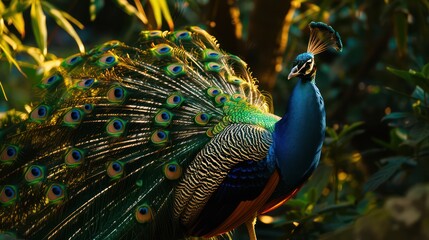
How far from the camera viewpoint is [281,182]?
3969 millimetres

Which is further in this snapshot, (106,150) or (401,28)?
(401,28)

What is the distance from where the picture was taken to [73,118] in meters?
4.16

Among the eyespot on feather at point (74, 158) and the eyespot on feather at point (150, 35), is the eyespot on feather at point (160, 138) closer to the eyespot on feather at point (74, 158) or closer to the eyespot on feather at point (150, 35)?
the eyespot on feather at point (74, 158)

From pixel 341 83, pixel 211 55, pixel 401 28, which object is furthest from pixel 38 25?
pixel 341 83

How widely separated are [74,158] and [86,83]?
388 millimetres

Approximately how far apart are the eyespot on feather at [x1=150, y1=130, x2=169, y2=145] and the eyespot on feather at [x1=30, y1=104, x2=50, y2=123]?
0.50 metres

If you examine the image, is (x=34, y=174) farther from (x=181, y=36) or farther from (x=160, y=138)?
(x=181, y=36)

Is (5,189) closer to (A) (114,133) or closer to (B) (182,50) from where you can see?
(A) (114,133)

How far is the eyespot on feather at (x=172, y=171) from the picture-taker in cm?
405

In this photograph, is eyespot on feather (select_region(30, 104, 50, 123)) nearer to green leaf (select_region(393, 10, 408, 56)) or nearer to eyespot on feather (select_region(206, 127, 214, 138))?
eyespot on feather (select_region(206, 127, 214, 138))

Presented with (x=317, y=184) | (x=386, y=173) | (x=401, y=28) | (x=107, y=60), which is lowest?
(x=317, y=184)

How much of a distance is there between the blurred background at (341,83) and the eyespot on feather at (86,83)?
0.24 meters

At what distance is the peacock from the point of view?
3957mm

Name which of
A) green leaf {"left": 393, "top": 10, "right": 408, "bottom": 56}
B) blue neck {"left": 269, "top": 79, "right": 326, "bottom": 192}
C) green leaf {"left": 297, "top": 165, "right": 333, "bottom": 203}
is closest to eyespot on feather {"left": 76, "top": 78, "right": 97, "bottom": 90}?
blue neck {"left": 269, "top": 79, "right": 326, "bottom": 192}
